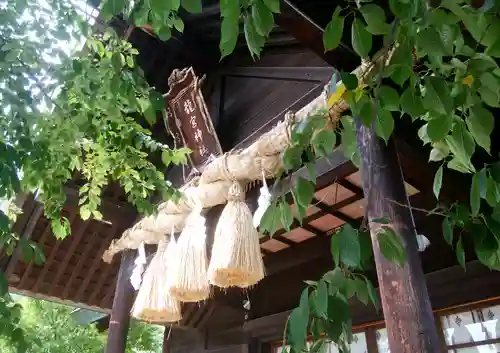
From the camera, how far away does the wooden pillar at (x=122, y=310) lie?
3301 mm

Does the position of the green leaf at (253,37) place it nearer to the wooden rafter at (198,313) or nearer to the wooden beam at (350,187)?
the wooden beam at (350,187)

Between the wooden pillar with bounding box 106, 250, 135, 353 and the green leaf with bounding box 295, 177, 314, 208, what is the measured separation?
3002 millimetres

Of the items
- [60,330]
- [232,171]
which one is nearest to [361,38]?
[232,171]

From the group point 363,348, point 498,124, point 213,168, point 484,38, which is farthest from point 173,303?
point 484,38

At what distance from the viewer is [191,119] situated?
3229 mm

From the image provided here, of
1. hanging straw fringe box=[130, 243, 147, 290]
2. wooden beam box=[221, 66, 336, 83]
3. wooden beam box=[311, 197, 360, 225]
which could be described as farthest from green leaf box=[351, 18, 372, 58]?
hanging straw fringe box=[130, 243, 147, 290]

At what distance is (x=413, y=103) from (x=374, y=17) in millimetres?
140

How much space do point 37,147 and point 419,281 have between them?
121 cm

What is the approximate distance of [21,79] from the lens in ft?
4.23

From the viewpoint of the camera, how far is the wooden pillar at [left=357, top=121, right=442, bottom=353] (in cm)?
118

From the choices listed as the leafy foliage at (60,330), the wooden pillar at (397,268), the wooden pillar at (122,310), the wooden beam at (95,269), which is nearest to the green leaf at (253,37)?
the wooden pillar at (397,268)

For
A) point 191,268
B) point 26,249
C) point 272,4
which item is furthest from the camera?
point 191,268

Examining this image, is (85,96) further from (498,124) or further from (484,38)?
(498,124)

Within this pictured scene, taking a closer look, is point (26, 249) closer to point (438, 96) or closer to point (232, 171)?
point (438, 96)
